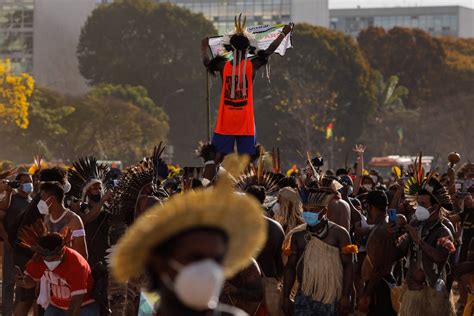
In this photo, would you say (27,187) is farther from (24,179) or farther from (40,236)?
(40,236)

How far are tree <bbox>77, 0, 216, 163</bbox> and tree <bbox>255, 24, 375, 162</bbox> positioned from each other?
5.15 metres

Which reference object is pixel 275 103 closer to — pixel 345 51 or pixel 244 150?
pixel 345 51

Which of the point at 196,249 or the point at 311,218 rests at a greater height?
the point at 196,249

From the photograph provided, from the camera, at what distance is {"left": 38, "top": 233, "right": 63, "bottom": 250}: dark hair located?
9.15m

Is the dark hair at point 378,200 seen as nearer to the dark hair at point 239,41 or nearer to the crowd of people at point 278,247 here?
the crowd of people at point 278,247

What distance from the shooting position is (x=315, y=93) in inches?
3415

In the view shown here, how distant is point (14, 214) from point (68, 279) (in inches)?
203

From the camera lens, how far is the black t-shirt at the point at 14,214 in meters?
14.0

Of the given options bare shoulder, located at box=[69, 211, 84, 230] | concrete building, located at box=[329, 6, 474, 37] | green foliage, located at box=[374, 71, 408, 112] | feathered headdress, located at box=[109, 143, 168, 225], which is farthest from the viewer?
concrete building, located at box=[329, 6, 474, 37]

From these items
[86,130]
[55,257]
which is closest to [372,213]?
[55,257]

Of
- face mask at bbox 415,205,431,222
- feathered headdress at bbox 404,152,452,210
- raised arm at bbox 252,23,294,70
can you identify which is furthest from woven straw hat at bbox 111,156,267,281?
raised arm at bbox 252,23,294,70

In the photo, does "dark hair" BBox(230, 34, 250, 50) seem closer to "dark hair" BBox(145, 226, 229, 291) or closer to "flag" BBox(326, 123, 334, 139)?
"dark hair" BBox(145, 226, 229, 291)

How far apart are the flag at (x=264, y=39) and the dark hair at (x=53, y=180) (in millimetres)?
4770

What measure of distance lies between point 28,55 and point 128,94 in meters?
33.1
